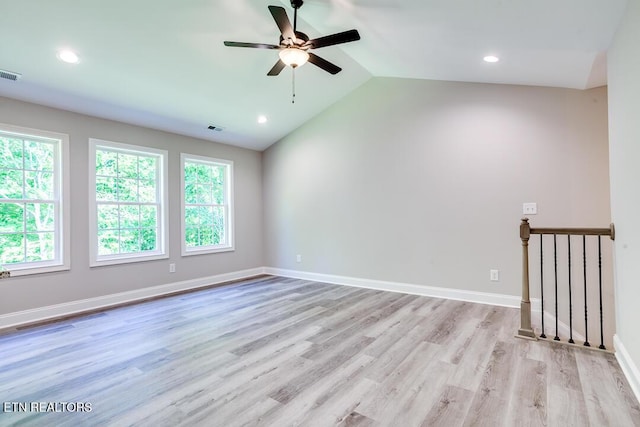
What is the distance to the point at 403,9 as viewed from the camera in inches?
101

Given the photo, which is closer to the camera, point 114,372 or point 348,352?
point 114,372

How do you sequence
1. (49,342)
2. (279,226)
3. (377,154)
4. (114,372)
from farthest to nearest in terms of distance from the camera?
(279,226) < (377,154) < (49,342) < (114,372)

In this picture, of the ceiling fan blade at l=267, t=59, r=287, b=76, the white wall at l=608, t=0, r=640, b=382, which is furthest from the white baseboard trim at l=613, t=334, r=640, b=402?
the ceiling fan blade at l=267, t=59, r=287, b=76

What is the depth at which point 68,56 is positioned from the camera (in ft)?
9.83

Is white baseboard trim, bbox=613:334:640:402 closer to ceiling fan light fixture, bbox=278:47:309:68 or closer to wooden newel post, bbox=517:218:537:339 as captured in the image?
wooden newel post, bbox=517:218:537:339

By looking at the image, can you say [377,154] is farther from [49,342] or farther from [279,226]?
[49,342]

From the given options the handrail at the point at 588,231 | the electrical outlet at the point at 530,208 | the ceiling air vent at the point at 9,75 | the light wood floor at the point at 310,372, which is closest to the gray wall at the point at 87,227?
the ceiling air vent at the point at 9,75

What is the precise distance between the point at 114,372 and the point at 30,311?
199 centimetres

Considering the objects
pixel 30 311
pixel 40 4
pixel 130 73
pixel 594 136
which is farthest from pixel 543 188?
pixel 30 311

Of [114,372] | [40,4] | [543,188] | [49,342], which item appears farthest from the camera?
[543,188]

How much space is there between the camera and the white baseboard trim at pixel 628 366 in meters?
1.93

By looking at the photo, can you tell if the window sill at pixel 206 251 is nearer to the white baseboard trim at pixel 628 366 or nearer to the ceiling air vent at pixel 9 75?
the ceiling air vent at pixel 9 75

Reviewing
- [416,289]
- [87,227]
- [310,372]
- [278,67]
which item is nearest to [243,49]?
[278,67]

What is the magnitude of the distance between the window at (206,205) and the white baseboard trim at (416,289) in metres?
1.39
